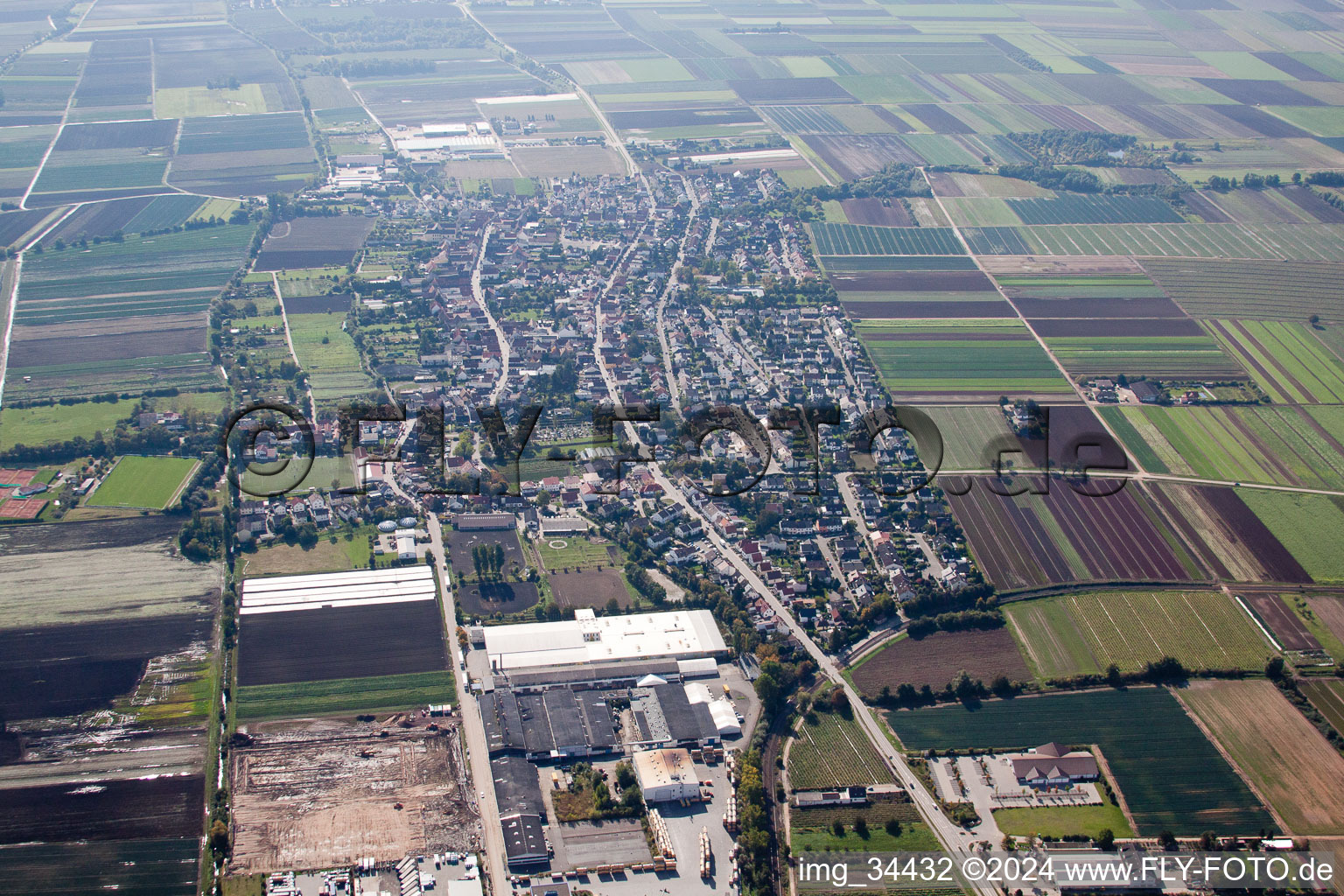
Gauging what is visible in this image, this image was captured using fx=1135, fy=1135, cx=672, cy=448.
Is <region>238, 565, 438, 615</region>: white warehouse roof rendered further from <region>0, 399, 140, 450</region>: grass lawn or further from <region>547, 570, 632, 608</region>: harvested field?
<region>0, 399, 140, 450</region>: grass lawn

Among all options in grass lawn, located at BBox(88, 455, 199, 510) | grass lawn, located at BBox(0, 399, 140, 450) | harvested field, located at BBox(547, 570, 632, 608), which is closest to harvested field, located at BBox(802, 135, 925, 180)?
harvested field, located at BBox(547, 570, 632, 608)

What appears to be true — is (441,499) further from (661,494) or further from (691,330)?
(691,330)

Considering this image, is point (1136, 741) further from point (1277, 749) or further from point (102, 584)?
point (102, 584)

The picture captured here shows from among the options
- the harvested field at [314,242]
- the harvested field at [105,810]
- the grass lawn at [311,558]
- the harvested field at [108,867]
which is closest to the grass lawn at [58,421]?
the grass lawn at [311,558]

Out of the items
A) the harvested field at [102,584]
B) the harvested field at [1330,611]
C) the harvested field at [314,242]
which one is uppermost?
the harvested field at [1330,611]

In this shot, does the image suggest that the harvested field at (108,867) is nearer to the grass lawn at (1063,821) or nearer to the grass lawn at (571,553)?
the grass lawn at (571,553)

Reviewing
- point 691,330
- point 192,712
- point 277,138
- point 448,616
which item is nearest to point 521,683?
point 448,616

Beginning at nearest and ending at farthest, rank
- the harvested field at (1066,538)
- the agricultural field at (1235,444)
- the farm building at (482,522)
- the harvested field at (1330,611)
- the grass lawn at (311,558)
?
the harvested field at (1330,611) → the grass lawn at (311,558) → the harvested field at (1066,538) → the farm building at (482,522) → the agricultural field at (1235,444)

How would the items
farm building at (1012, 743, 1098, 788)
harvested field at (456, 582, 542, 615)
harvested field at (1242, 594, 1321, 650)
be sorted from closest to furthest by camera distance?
1. farm building at (1012, 743, 1098, 788)
2. harvested field at (1242, 594, 1321, 650)
3. harvested field at (456, 582, 542, 615)
